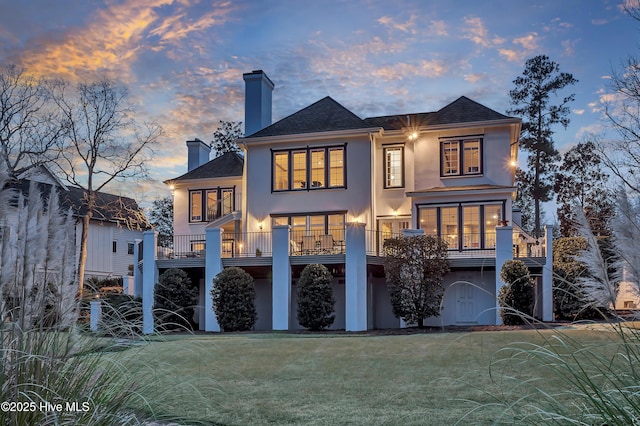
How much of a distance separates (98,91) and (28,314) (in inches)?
1044

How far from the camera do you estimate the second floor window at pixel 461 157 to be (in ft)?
74.5

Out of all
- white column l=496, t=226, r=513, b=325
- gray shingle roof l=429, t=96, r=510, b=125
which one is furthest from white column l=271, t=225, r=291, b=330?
gray shingle roof l=429, t=96, r=510, b=125

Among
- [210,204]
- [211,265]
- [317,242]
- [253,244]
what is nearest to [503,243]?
[317,242]

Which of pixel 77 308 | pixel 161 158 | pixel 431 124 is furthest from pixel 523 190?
pixel 77 308

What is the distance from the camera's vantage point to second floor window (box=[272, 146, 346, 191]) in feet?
75.9

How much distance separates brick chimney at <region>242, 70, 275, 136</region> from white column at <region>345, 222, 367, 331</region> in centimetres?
851

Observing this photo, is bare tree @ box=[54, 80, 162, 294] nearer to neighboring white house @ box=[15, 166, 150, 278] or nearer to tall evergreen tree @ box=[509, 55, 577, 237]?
neighboring white house @ box=[15, 166, 150, 278]

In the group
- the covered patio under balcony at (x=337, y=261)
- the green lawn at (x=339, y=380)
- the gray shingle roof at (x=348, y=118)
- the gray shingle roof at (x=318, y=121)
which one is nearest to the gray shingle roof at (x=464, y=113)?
the gray shingle roof at (x=348, y=118)

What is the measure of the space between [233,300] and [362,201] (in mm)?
6778

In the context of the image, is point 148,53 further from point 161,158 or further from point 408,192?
point 161,158

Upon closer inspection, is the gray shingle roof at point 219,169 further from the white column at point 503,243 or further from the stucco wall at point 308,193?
the white column at point 503,243

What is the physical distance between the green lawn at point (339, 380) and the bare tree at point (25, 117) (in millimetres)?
17770

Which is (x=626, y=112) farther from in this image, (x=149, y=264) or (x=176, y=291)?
(x=149, y=264)

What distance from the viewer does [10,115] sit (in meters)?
24.6
